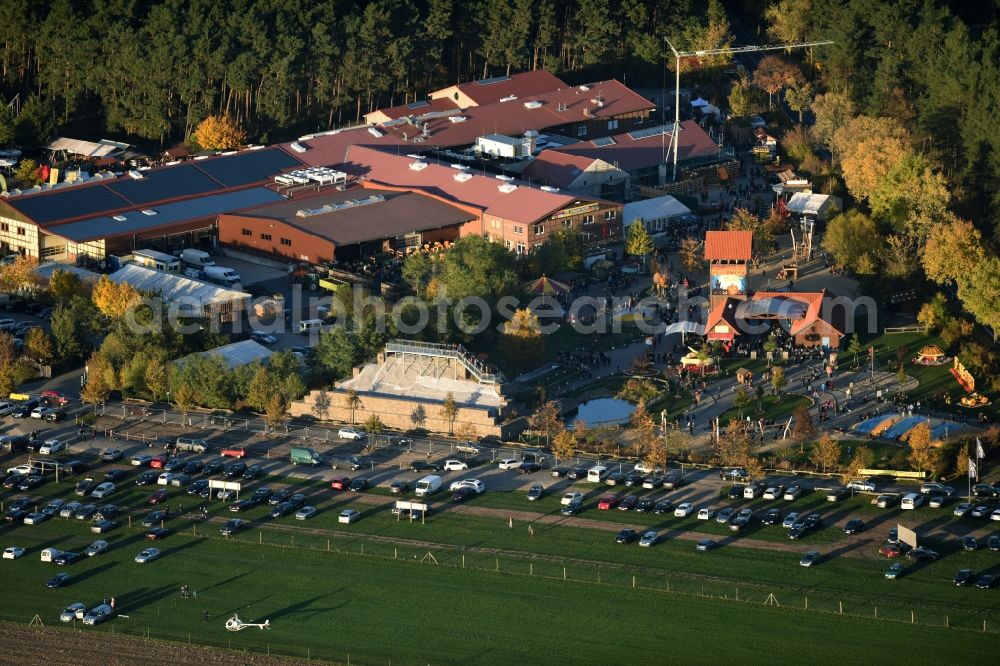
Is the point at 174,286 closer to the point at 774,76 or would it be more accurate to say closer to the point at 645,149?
the point at 645,149

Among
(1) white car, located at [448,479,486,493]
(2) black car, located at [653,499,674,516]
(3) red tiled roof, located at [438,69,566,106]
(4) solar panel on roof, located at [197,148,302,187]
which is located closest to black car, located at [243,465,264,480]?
(1) white car, located at [448,479,486,493]

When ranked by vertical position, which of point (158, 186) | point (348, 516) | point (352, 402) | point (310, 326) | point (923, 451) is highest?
point (158, 186)

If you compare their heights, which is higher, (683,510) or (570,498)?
(683,510)

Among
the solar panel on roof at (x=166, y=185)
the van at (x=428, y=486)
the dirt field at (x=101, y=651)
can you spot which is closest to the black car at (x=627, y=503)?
the van at (x=428, y=486)

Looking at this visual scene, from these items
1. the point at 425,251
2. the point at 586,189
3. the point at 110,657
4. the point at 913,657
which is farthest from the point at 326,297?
the point at 913,657

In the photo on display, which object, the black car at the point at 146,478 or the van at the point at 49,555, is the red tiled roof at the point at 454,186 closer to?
the black car at the point at 146,478

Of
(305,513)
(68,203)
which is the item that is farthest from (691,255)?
(68,203)
